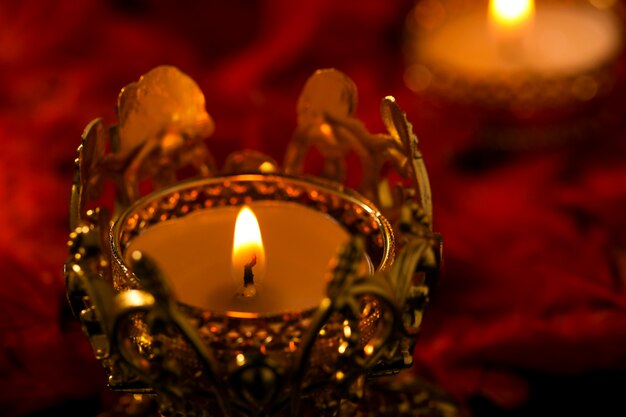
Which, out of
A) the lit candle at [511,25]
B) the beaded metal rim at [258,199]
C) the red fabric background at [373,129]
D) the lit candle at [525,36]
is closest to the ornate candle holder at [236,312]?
the beaded metal rim at [258,199]

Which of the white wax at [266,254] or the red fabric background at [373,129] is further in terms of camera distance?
the red fabric background at [373,129]

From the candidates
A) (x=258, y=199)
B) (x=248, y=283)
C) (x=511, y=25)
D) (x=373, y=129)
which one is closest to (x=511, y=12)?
(x=511, y=25)

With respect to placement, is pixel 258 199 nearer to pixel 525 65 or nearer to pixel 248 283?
pixel 248 283

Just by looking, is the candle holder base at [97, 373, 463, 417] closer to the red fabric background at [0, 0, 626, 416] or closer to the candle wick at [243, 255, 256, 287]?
the red fabric background at [0, 0, 626, 416]

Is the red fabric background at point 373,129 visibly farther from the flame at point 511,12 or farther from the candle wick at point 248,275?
the candle wick at point 248,275

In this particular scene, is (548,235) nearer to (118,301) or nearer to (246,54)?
(246,54)

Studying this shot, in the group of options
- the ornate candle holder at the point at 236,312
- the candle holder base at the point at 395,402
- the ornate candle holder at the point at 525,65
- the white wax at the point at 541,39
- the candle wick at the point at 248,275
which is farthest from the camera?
the white wax at the point at 541,39

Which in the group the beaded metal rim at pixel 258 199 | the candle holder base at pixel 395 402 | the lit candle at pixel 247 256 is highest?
the beaded metal rim at pixel 258 199
